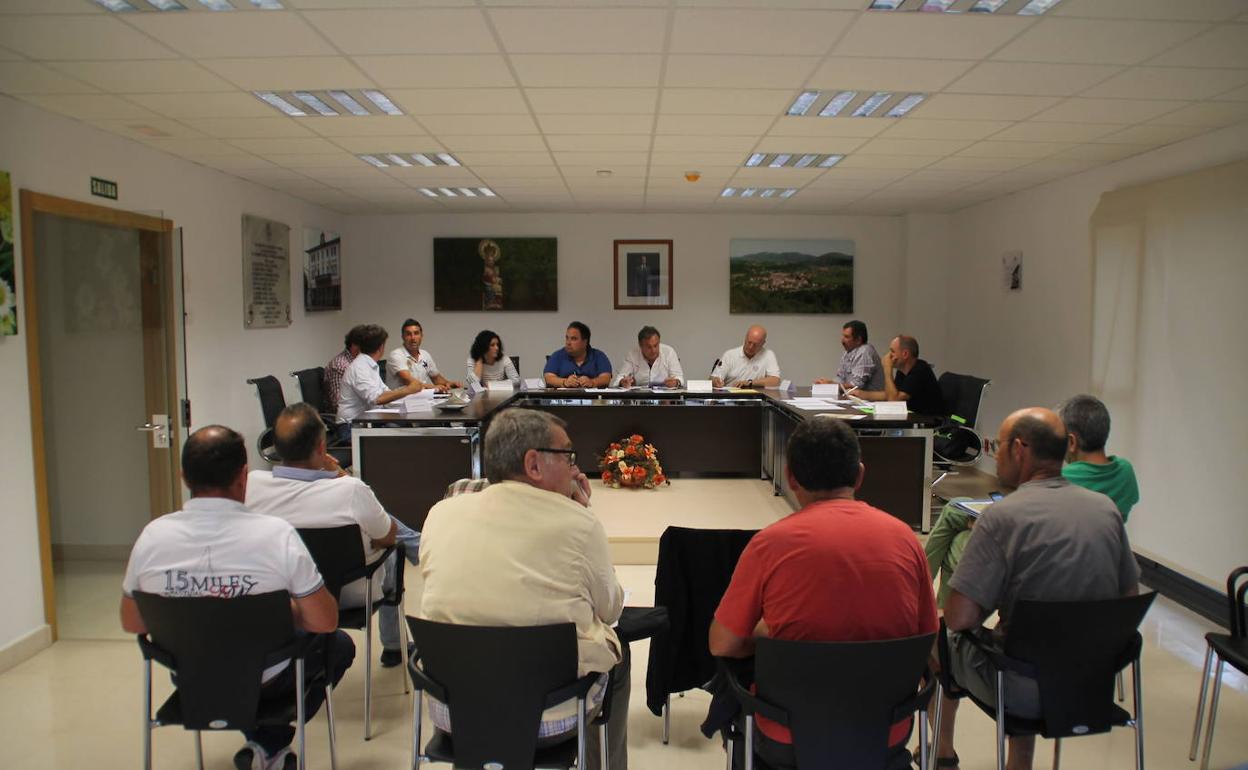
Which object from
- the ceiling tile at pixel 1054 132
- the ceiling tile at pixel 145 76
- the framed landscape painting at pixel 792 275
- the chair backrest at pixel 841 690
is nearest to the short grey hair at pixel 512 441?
the chair backrest at pixel 841 690

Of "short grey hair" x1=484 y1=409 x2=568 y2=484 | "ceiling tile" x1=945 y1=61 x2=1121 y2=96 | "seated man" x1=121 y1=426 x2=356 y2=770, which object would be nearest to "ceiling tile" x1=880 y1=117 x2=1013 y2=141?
"ceiling tile" x1=945 y1=61 x2=1121 y2=96

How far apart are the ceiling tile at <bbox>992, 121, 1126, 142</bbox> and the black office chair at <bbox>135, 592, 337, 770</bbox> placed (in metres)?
4.65

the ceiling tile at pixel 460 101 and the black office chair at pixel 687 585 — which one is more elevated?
the ceiling tile at pixel 460 101

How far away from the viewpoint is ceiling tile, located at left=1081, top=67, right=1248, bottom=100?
3555 mm

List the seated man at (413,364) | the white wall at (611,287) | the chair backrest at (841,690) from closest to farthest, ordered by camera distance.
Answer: the chair backrest at (841,690) < the seated man at (413,364) < the white wall at (611,287)

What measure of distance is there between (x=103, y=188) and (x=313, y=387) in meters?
2.71

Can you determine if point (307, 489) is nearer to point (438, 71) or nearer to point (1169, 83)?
point (438, 71)

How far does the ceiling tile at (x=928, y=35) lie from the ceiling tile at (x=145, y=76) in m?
2.91

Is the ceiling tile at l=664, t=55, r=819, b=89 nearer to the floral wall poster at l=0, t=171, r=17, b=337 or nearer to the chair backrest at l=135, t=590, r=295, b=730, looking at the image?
the chair backrest at l=135, t=590, r=295, b=730

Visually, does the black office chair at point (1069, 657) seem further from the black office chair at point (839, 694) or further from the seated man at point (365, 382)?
the seated man at point (365, 382)

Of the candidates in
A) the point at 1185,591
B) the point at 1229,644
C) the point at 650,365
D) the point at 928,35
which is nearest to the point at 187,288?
the point at 650,365

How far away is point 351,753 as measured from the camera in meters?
2.86

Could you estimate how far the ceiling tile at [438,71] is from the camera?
3447 millimetres

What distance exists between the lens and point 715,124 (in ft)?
15.3
